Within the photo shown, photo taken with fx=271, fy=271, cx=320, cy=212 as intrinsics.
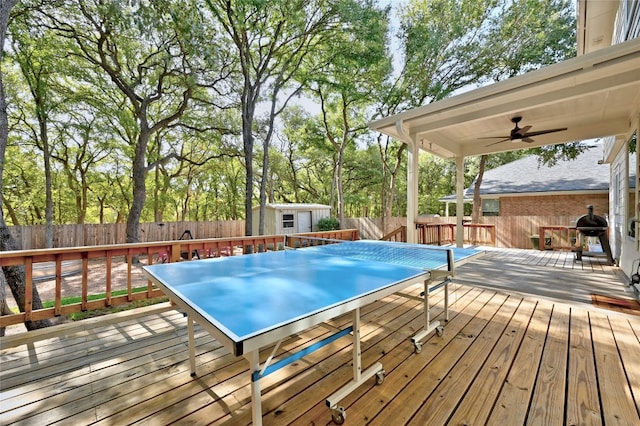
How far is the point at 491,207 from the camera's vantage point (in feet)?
46.1

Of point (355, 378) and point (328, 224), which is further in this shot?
point (328, 224)

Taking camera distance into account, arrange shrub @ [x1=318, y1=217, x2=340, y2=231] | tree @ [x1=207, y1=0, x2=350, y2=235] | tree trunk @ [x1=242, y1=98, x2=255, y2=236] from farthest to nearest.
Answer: shrub @ [x1=318, y1=217, x2=340, y2=231], tree trunk @ [x1=242, y1=98, x2=255, y2=236], tree @ [x1=207, y1=0, x2=350, y2=235]

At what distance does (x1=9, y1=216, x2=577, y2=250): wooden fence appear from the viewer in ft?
33.6

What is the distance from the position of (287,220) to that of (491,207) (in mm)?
10601

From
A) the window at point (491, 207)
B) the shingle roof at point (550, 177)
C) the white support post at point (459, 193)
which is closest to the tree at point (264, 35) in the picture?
the white support post at point (459, 193)

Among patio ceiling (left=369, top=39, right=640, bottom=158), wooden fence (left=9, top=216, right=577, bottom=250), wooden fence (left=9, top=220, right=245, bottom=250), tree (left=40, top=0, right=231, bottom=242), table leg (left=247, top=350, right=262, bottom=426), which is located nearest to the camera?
table leg (left=247, top=350, right=262, bottom=426)

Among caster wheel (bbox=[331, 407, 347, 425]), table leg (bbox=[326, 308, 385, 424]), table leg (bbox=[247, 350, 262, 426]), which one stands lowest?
caster wheel (bbox=[331, 407, 347, 425])

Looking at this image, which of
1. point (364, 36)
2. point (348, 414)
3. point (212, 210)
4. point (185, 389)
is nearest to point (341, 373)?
point (348, 414)

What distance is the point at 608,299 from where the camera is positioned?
3.80 m

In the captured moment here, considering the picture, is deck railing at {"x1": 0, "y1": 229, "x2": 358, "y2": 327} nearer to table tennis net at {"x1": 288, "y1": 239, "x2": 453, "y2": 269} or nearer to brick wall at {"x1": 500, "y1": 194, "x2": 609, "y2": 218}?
table tennis net at {"x1": 288, "y1": 239, "x2": 453, "y2": 269}

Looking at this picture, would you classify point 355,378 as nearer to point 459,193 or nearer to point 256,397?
point 256,397

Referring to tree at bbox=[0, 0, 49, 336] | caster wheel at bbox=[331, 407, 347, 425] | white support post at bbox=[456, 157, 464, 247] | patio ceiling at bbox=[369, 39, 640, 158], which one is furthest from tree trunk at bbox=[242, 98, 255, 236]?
caster wheel at bbox=[331, 407, 347, 425]

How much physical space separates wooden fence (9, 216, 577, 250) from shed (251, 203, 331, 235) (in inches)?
71.8

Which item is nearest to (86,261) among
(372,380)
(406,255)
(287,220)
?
(372,380)
